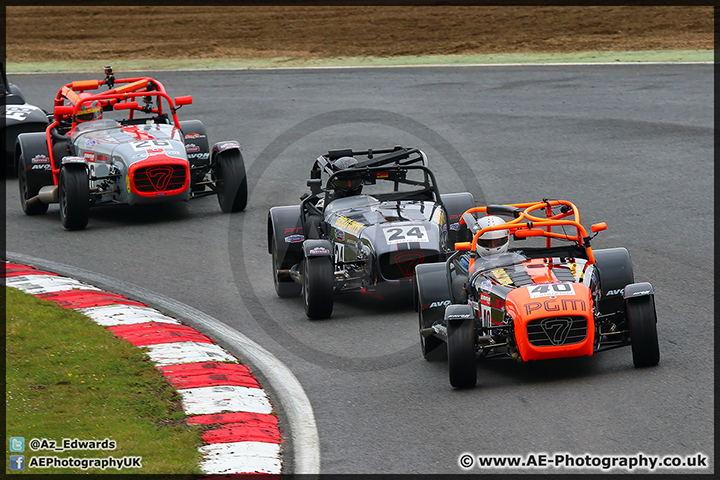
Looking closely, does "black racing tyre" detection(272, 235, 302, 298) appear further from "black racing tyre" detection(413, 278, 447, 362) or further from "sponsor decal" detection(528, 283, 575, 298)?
"sponsor decal" detection(528, 283, 575, 298)

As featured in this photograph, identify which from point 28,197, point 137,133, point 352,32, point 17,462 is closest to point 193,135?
point 137,133

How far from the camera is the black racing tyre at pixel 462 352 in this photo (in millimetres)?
7684

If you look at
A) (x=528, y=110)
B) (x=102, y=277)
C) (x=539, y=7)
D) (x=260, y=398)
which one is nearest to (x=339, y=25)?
(x=539, y=7)

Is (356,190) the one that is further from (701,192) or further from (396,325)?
(701,192)

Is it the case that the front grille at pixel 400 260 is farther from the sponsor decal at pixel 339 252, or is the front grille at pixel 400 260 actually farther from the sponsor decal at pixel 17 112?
the sponsor decal at pixel 17 112

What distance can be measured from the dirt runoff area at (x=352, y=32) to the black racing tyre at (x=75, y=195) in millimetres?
17338

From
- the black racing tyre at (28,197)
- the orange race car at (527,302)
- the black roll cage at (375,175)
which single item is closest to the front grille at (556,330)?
the orange race car at (527,302)

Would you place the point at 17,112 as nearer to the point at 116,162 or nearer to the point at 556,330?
the point at 116,162

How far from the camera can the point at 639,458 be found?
647 centimetres

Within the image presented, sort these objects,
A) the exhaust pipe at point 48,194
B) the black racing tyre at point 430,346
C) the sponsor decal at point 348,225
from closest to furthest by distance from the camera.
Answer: the black racing tyre at point 430,346 < the sponsor decal at point 348,225 < the exhaust pipe at point 48,194

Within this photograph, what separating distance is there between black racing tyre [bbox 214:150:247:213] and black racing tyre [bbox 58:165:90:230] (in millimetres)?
1896

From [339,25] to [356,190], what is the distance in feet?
80.1

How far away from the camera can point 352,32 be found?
33.6 meters

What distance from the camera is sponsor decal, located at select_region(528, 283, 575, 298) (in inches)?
307
